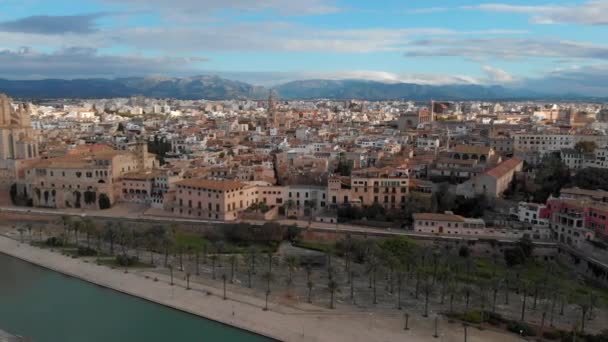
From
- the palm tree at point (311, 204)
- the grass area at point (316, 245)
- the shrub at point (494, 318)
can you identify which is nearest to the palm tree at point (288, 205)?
the palm tree at point (311, 204)

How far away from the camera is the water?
536 inches

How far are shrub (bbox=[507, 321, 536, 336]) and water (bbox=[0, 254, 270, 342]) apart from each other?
18.2 ft

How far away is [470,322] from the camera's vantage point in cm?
1366

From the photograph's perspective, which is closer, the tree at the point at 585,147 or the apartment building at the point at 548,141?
the tree at the point at 585,147

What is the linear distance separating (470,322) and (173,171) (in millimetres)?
15488

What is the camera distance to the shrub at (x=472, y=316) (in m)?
13.7

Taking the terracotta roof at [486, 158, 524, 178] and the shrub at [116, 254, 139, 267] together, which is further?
the terracotta roof at [486, 158, 524, 178]

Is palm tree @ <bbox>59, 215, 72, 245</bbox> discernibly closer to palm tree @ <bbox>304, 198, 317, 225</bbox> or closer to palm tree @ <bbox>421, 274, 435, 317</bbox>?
palm tree @ <bbox>304, 198, 317, 225</bbox>

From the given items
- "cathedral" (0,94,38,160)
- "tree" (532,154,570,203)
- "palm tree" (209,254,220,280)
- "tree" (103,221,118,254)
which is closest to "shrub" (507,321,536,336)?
"palm tree" (209,254,220,280)

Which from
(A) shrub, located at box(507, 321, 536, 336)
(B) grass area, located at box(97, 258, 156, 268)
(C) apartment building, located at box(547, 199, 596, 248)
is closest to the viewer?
(A) shrub, located at box(507, 321, 536, 336)

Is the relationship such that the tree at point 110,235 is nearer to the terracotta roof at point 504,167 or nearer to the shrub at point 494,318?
the shrub at point 494,318

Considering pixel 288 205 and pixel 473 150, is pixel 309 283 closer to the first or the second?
pixel 288 205

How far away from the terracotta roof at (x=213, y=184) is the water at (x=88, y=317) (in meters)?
6.63

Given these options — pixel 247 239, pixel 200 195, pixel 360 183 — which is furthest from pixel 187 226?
pixel 360 183
